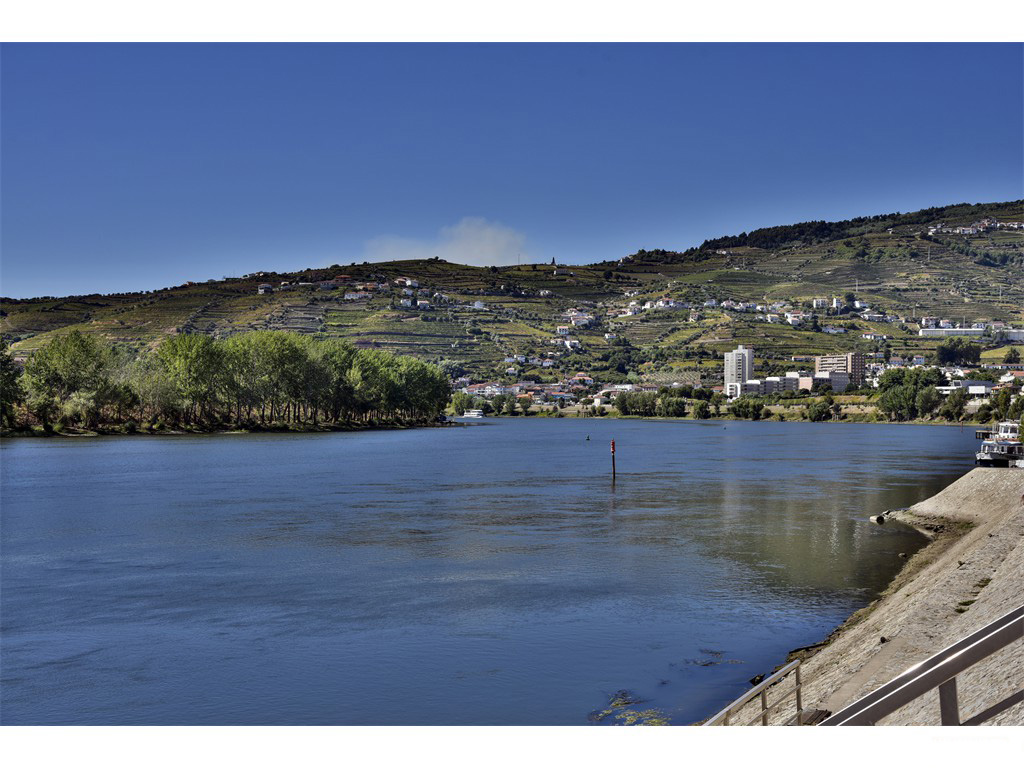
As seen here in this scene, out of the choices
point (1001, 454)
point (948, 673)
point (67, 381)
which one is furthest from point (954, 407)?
point (948, 673)

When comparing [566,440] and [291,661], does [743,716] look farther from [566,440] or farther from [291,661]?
[566,440]

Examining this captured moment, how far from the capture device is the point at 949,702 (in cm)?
317

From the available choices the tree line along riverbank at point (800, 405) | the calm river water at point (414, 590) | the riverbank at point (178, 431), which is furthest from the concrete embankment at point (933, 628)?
the tree line along riverbank at point (800, 405)

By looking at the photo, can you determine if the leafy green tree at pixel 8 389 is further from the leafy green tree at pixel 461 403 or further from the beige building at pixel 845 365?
the beige building at pixel 845 365

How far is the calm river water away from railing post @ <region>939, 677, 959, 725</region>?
8.05 metres

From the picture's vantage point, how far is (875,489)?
36719mm

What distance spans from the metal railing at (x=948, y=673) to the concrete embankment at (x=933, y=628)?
3.48 metres

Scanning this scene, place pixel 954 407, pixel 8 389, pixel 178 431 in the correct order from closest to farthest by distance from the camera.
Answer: pixel 8 389
pixel 178 431
pixel 954 407

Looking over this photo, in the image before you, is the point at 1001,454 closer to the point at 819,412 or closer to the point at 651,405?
the point at 819,412

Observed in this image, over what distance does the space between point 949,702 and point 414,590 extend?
1572 centimetres

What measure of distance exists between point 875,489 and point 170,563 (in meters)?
26.3

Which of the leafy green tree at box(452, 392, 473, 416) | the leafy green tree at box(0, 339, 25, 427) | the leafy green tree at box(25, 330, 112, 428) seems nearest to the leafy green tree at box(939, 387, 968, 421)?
the leafy green tree at box(452, 392, 473, 416)

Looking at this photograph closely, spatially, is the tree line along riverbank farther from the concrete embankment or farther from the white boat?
the concrete embankment

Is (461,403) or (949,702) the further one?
(461,403)
